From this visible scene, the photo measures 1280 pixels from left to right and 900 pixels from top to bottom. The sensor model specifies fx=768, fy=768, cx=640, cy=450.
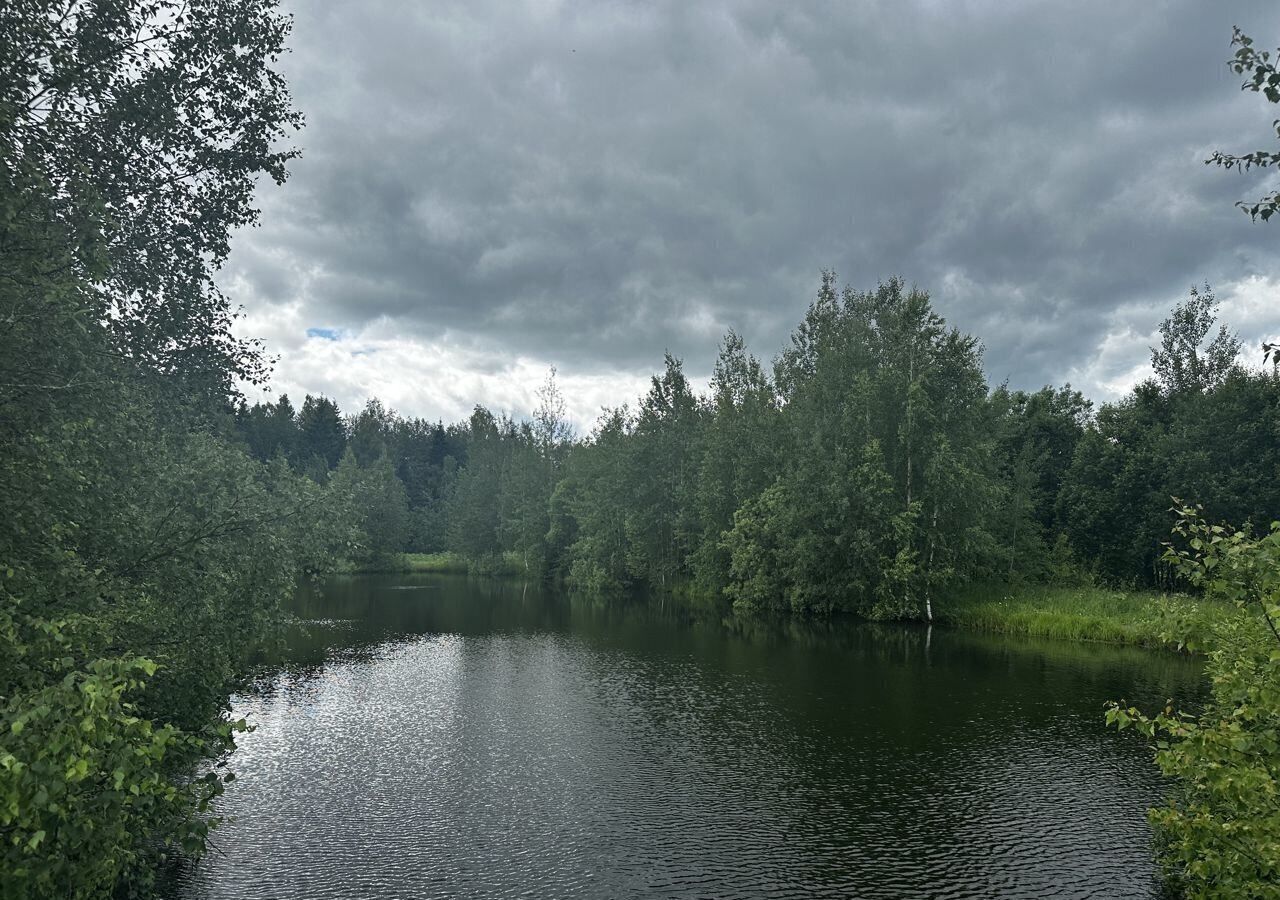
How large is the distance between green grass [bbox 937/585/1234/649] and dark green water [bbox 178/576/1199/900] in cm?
231

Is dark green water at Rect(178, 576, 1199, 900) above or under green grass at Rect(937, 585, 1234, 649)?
under

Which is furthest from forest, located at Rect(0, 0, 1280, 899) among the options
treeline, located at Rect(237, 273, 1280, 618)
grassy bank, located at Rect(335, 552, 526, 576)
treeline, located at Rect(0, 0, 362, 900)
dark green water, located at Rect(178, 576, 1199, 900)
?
grassy bank, located at Rect(335, 552, 526, 576)

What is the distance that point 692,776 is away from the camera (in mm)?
19875

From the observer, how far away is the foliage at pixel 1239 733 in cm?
869

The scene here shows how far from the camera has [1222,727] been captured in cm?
955

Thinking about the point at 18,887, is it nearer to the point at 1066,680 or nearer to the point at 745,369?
the point at 1066,680

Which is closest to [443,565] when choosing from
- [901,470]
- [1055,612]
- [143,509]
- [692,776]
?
[901,470]

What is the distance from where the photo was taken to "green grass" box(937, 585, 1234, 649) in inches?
1519

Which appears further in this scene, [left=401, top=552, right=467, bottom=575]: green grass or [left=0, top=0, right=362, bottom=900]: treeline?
[left=401, top=552, right=467, bottom=575]: green grass

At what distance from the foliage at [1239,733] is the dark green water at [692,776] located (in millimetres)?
4642

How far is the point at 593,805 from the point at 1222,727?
12755 mm

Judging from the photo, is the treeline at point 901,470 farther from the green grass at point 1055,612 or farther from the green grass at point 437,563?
the green grass at point 437,563

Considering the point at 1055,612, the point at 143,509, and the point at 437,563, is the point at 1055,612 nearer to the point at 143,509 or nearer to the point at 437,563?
the point at 143,509

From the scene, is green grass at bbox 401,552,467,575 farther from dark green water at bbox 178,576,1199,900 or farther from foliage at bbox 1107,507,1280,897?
foliage at bbox 1107,507,1280,897
